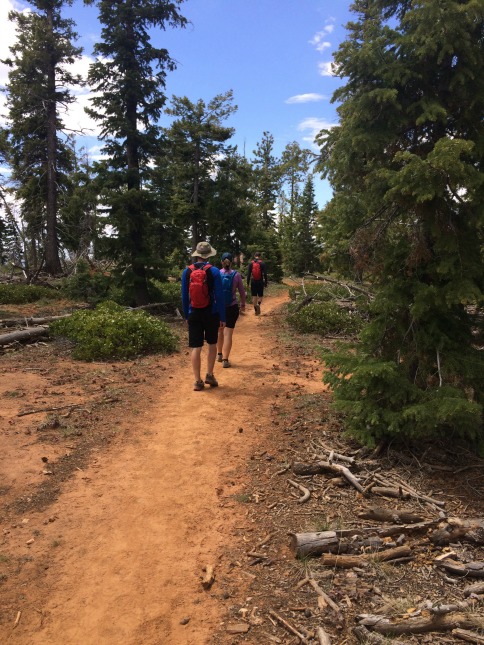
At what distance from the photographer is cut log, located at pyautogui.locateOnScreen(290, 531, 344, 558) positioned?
11.0 ft

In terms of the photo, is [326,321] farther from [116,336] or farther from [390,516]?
[390,516]

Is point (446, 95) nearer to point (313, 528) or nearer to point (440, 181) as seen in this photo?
point (440, 181)

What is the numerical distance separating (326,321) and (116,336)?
20.7ft

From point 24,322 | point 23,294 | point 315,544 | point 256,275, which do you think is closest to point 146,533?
point 315,544

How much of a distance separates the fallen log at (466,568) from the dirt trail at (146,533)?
1700mm

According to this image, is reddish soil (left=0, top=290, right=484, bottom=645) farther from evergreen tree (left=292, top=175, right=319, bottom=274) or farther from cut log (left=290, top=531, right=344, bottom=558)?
evergreen tree (left=292, top=175, right=319, bottom=274)

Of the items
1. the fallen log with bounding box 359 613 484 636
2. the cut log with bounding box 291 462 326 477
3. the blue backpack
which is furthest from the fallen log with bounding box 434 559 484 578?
the blue backpack

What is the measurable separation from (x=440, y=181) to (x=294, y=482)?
10.6 ft

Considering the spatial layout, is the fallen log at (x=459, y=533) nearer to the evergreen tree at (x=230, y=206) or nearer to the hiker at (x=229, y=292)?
the hiker at (x=229, y=292)

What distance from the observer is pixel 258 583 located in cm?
313

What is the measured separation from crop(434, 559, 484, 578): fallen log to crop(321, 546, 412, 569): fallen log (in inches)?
10.9

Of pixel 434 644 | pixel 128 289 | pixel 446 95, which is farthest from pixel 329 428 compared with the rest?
pixel 128 289

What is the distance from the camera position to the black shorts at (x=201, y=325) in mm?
6762

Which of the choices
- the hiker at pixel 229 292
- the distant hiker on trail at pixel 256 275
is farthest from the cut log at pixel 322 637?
the distant hiker on trail at pixel 256 275
